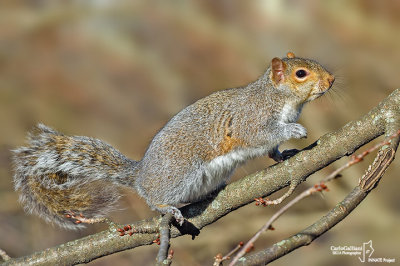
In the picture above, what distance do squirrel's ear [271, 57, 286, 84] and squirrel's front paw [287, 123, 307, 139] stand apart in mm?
330

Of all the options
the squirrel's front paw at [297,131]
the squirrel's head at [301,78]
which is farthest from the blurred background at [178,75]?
the squirrel's front paw at [297,131]

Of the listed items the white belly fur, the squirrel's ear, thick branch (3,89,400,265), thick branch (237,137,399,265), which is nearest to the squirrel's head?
the squirrel's ear

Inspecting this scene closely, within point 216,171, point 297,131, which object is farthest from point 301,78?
point 216,171

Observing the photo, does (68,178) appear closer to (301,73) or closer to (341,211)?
(301,73)

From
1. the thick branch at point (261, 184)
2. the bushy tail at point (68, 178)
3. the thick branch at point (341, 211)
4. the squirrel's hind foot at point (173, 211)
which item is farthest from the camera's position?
the bushy tail at point (68, 178)

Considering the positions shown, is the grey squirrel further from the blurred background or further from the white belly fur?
the blurred background

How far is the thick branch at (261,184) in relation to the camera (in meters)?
2.11

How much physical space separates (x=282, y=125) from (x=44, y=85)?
4101 mm

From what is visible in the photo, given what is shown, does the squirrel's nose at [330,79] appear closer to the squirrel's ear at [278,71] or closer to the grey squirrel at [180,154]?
the grey squirrel at [180,154]

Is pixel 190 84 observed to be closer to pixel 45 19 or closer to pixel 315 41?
pixel 315 41

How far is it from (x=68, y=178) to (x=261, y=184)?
3.80ft

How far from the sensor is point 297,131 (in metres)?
2.54

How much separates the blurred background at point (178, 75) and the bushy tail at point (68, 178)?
170 centimetres

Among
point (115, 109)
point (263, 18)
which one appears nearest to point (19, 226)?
point (115, 109)
